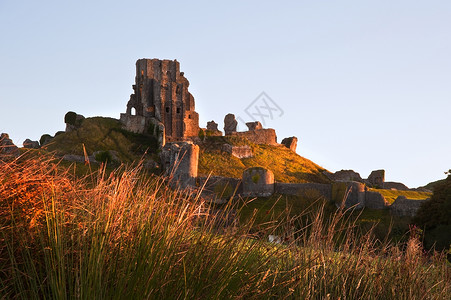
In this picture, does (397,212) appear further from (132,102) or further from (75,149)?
(132,102)

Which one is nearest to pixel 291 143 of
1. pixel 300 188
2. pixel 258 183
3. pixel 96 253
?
pixel 300 188

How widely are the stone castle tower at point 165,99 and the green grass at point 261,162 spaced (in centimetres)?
371

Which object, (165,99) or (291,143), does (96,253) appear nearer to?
(165,99)

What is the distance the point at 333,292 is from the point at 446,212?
62.4ft

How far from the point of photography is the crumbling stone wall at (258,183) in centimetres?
3541

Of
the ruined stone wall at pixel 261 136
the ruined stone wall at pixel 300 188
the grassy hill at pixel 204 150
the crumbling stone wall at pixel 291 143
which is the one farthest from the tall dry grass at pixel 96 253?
the crumbling stone wall at pixel 291 143

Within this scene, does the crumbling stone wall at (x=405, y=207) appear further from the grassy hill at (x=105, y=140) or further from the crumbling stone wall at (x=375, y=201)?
the grassy hill at (x=105, y=140)

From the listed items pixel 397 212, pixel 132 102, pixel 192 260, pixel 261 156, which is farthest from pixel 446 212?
pixel 132 102

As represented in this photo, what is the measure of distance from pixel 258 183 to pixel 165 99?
23936mm

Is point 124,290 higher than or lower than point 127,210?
lower

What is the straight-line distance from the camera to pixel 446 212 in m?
22.5

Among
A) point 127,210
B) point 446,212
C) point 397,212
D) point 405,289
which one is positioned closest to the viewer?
point 127,210

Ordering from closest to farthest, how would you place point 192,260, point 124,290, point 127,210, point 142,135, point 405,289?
1. point 124,290
2. point 192,260
3. point 127,210
4. point 405,289
5. point 142,135

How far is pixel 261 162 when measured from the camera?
5500cm
